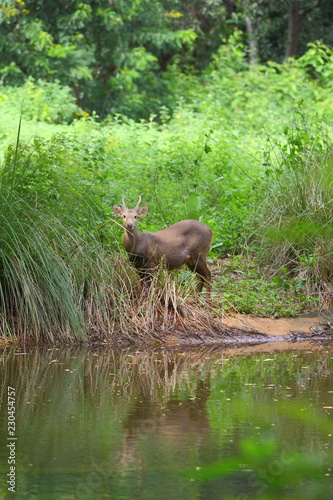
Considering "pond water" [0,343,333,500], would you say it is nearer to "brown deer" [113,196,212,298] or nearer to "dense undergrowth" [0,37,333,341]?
"dense undergrowth" [0,37,333,341]

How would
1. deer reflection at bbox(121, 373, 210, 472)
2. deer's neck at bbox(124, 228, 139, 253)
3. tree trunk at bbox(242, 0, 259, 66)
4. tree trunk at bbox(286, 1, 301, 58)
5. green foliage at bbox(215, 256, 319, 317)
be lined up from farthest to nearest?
tree trunk at bbox(242, 0, 259, 66) < tree trunk at bbox(286, 1, 301, 58) < green foliage at bbox(215, 256, 319, 317) < deer's neck at bbox(124, 228, 139, 253) < deer reflection at bbox(121, 373, 210, 472)

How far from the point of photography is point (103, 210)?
10586 mm

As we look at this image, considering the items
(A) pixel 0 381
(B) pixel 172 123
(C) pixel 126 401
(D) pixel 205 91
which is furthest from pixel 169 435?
(D) pixel 205 91

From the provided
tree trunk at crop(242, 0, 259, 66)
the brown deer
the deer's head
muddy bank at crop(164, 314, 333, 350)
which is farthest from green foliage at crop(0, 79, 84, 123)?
muddy bank at crop(164, 314, 333, 350)

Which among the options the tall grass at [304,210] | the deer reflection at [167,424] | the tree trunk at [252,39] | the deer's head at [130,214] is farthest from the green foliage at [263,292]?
the tree trunk at [252,39]

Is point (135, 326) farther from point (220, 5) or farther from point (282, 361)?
point (220, 5)

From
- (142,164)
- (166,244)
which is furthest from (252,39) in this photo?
(166,244)

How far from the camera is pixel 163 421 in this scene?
614 cm

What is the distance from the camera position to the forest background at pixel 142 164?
9211mm

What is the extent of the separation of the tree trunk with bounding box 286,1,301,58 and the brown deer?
58.8 feet

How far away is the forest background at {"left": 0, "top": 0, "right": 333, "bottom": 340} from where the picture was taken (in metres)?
9.21

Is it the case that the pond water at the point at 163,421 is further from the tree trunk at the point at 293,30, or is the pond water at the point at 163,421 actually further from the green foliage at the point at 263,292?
the tree trunk at the point at 293,30

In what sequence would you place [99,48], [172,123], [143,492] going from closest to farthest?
[143,492] < [172,123] < [99,48]

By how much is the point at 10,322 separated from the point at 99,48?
17.7 meters
